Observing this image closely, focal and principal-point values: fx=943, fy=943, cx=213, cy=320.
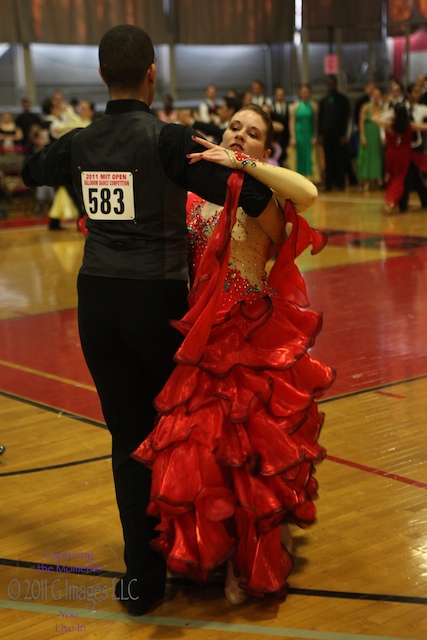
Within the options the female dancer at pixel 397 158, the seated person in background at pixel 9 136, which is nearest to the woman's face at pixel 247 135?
the female dancer at pixel 397 158

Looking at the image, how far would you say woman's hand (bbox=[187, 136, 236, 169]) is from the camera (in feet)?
8.82

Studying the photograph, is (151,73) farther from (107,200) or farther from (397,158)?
(397,158)

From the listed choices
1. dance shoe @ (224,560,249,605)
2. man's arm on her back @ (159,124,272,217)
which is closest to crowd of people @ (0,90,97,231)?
man's arm on her back @ (159,124,272,217)

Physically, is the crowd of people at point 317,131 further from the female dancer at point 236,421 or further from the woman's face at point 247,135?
the female dancer at point 236,421

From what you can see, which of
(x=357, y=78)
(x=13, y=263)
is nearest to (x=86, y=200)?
(x=13, y=263)

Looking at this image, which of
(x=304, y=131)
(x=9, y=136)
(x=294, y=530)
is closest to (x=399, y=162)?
(x=304, y=131)

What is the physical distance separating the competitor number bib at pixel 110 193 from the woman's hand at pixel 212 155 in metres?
0.21

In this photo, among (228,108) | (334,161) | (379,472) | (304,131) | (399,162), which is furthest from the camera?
(304,131)

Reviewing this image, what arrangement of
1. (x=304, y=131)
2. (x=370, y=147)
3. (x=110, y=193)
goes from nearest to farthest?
(x=110, y=193) < (x=370, y=147) < (x=304, y=131)

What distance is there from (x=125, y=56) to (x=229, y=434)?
1.18m

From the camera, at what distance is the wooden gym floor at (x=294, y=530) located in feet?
9.50

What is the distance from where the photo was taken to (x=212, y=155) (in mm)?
2701

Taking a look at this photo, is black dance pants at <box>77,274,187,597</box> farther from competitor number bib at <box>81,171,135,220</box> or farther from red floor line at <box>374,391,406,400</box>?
Answer: red floor line at <box>374,391,406,400</box>

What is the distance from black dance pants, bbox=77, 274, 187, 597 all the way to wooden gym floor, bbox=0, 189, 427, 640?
0.80ft
